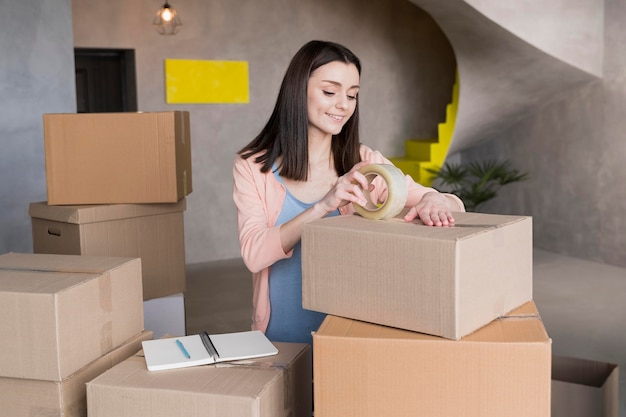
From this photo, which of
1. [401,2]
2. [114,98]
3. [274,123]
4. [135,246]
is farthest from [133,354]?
[401,2]

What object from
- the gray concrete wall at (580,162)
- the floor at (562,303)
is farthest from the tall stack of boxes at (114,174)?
the gray concrete wall at (580,162)

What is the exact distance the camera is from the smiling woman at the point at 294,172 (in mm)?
1582

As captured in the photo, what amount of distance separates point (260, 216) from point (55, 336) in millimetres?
515

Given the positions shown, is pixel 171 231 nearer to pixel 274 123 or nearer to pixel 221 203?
pixel 274 123

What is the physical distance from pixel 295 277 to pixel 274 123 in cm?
35

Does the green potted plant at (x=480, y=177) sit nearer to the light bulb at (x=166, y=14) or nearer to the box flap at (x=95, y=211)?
the light bulb at (x=166, y=14)

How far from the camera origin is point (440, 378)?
1092mm

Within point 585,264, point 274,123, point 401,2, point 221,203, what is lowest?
point 585,264

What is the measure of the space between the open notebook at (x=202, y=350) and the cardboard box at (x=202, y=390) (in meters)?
0.01

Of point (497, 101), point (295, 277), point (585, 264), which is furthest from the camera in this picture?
point (497, 101)

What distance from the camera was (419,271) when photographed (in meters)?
1.11

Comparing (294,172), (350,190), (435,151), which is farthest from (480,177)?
(350,190)

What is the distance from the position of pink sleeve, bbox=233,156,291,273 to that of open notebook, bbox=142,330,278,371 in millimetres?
178

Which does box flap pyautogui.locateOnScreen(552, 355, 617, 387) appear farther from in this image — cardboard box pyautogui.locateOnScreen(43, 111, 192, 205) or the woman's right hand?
cardboard box pyautogui.locateOnScreen(43, 111, 192, 205)
